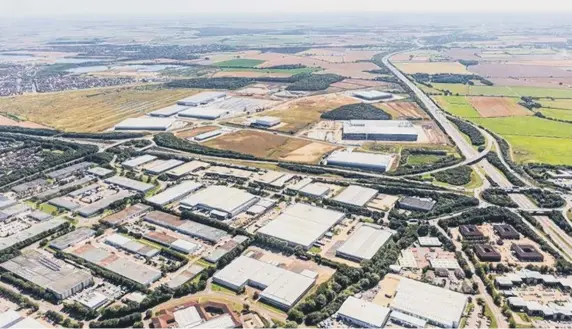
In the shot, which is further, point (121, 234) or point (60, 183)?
point (60, 183)

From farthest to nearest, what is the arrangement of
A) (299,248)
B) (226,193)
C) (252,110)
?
1. (252,110)
2. (226,193)
3. (299,248)

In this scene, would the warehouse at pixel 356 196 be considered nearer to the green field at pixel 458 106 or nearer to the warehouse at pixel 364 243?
the warehouse at pixel 364 243

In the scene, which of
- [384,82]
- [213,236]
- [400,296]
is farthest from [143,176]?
[384,82]

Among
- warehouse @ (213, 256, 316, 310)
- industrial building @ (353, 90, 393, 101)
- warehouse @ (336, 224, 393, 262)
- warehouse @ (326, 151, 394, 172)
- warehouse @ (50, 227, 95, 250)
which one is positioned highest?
industrial building @ (353, 90, 393, 101)

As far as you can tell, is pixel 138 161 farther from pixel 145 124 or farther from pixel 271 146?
pixel 145 124

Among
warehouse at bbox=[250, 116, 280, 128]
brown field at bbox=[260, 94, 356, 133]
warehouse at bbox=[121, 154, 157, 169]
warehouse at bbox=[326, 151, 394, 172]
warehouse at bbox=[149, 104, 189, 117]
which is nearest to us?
warehouse at bbox=[326, 151, 394, 172]

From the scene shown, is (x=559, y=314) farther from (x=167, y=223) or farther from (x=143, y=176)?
(x=143, y=176)

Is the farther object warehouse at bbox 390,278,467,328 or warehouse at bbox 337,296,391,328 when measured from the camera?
warehouse at bbox 390,278,467,328

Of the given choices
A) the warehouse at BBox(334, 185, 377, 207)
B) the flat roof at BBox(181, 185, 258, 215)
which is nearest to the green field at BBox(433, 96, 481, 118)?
the warehouse at BBox(334, 185, 377, 207)

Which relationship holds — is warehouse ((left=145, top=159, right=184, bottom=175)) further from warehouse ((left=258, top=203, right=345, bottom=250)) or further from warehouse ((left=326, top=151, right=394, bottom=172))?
warehouse ((left=326, top=151, right=394, bottom=172))
